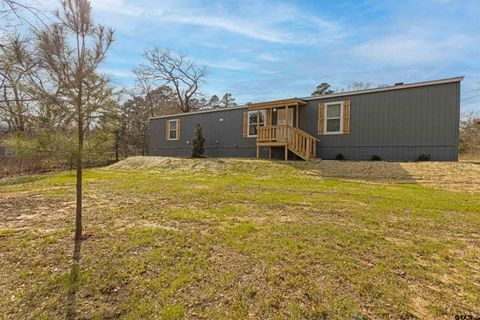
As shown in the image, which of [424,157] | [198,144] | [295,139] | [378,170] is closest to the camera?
[378,170]

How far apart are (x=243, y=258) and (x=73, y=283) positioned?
4.84 feet

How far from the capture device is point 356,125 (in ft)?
34.2

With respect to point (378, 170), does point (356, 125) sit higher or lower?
higher

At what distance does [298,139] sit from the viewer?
35.5ft

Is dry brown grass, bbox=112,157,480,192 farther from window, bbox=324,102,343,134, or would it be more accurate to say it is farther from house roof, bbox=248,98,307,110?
house roof, bbox=248,98,307,110

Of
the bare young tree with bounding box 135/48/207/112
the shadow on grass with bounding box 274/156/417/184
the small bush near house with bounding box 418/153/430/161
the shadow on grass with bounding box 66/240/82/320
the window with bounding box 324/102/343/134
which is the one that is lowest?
the shadow on grass with bounding box 66/240/82/320

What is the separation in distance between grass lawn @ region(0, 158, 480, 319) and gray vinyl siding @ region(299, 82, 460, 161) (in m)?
4.73

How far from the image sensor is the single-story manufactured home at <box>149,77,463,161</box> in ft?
29.3

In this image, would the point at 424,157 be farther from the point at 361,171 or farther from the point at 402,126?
the point at 361,171

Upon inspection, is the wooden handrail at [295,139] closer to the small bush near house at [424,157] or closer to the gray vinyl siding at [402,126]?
the gray vinyl siding at [402,126]

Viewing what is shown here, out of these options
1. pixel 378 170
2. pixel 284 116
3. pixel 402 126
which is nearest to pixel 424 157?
pixel 402 126

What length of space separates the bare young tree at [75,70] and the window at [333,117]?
9615 mm

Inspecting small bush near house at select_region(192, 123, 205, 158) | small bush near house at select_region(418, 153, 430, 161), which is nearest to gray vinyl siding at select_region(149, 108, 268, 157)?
small bush near house at select_region(192, 123, 205, 158)

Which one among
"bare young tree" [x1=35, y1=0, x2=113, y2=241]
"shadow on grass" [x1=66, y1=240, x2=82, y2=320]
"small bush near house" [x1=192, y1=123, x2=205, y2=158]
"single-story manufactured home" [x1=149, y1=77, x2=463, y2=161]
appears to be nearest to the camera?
"shadow on grass" [x1=66, y1=240, x2=82, y2=320]
